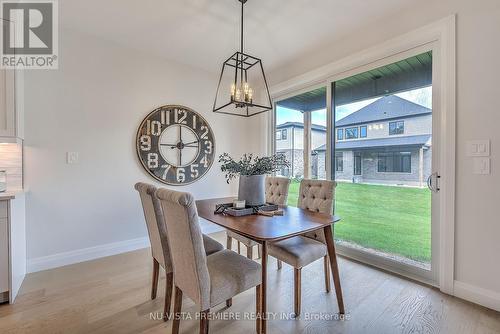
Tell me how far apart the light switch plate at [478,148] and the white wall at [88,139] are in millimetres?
3225

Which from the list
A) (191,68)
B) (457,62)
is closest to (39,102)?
(191,68)

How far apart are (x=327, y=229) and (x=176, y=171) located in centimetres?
228

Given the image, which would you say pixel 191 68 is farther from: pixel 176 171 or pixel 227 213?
pixel 227 213

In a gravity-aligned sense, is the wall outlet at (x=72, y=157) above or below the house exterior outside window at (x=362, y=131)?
below

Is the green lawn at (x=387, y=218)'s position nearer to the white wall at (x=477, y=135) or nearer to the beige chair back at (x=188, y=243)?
the white wall at (x=477, y=135)

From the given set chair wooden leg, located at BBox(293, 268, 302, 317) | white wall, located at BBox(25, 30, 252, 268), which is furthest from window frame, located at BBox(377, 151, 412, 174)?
white wall, located at BBox(25, 30, 252, 268)

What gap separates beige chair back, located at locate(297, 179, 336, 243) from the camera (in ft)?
7.01

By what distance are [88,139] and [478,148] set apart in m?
3.75

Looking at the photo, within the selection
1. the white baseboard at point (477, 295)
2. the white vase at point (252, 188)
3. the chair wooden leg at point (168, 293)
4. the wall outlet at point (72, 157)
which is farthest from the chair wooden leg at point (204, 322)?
the wall outlet at point (72, 157)

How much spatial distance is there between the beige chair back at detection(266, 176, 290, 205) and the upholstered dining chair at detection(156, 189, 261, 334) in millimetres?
1073

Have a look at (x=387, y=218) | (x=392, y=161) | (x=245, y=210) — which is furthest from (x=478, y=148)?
(x=245, y=210)

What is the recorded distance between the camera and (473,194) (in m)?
1.89

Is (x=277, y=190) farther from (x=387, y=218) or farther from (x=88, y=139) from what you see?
(x=88, y=139)

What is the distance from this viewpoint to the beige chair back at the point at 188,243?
1231 millimetres
